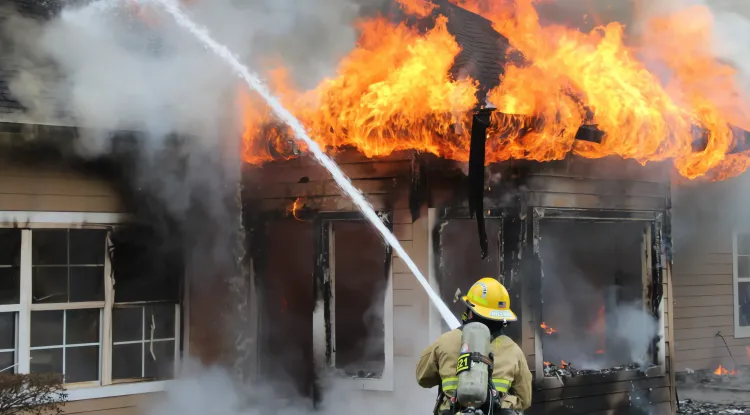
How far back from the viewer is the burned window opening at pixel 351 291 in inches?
305

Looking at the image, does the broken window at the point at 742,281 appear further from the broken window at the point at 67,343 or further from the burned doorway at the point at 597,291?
the broken window at the point at 67,343

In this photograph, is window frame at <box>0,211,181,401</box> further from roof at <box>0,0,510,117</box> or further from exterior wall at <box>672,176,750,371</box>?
exterior wall at <box>672,176,750,371</box>

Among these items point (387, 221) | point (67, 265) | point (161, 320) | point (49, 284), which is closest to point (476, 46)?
point (387, 221)


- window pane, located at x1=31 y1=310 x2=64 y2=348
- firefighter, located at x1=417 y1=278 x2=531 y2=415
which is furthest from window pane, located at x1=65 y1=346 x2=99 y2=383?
firefighter, located at x1=417 y1=278 x2=531 y2=415

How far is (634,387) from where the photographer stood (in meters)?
8.49

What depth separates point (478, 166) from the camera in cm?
693

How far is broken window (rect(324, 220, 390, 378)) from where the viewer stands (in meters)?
8.31

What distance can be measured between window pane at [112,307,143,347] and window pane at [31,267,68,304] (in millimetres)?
525

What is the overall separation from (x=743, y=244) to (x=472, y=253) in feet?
21.9

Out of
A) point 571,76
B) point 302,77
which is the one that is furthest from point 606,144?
point 302,77

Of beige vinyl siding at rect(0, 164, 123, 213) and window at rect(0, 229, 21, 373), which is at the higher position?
beige vinyl siding at rect(0, 164, 123, 213)

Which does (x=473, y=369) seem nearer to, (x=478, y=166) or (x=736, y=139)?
(x=478, y=166)

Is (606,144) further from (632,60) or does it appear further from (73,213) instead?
(73,213)

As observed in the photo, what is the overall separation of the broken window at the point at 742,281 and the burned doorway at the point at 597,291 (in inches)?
136
